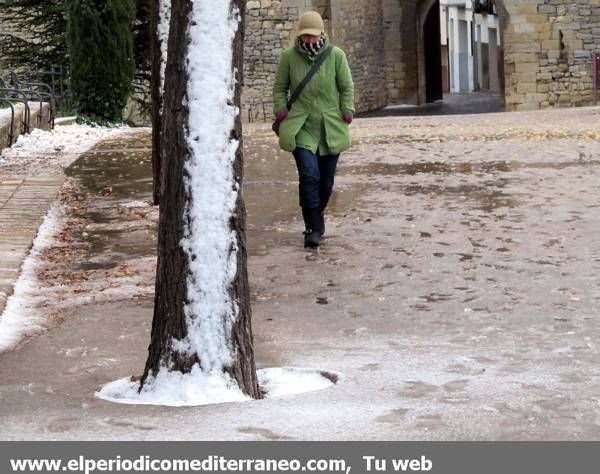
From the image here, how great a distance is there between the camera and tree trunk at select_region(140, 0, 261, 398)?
6426 millimetres

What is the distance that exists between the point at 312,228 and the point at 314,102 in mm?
863

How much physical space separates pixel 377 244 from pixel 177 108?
15.2 feet

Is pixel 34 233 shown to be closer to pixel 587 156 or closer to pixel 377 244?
pixel 377 244

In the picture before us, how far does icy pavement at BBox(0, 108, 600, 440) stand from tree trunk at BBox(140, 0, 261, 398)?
315 millimetres

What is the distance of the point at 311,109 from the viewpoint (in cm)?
1102

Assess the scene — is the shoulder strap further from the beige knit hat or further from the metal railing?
the metal railing

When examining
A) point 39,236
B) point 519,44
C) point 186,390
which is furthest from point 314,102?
point 519,44

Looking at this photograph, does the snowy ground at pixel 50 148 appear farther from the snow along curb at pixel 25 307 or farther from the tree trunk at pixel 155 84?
the snow along curb at pixel 25 307

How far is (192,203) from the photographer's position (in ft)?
21.1

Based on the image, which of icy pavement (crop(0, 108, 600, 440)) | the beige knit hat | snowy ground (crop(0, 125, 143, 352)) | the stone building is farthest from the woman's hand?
the stone building

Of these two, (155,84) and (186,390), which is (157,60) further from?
(186,390)

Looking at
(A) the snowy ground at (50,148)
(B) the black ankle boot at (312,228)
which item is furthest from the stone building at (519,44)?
(B) the black ankle boot at (312,228)
